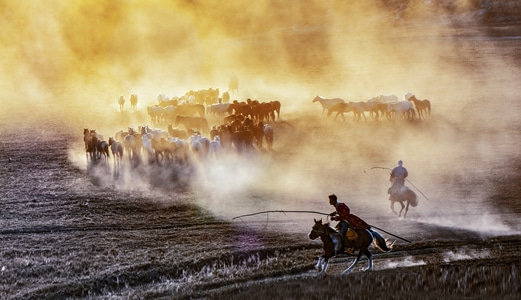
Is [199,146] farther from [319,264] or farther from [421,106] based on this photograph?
[421,106]

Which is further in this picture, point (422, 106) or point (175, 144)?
point (422, 106)

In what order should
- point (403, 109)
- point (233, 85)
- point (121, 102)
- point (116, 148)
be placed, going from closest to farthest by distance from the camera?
point (116, 148) → point (403, 109) → point (121, 102) → point (233, 85)

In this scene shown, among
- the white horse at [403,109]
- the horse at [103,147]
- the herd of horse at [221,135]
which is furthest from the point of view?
the white horse at [403,109]

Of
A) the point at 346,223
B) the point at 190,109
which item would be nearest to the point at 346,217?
the point at 346,223

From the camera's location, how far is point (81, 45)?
74.1 metres

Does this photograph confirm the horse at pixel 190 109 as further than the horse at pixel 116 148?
Yes

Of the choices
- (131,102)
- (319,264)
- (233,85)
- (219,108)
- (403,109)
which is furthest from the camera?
A: (233,85)

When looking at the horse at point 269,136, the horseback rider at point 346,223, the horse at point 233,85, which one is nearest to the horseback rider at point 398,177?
the horseback rider at point 346,223

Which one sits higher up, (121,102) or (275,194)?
(121,102)

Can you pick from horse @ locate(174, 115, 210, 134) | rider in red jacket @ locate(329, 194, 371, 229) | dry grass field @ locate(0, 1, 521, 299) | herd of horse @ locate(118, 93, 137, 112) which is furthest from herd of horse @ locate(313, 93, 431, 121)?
rider in red jacket @ locate(329, 194, 371, 229)

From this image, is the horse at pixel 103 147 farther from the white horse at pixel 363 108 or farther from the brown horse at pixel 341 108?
the white horse at pixel 363 108

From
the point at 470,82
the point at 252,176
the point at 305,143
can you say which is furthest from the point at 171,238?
the point at 470,82

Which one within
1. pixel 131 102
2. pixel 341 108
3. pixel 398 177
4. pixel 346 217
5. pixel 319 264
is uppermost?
pixel 131 102

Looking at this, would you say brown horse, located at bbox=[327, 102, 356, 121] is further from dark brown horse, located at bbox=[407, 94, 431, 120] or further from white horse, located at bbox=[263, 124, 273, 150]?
white horse, located at bbox=[263, 124, 273, 150]
